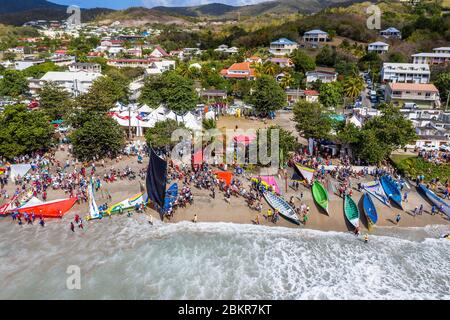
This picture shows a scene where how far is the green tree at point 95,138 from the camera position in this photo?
3161 centimetres

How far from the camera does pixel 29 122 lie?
33219mm

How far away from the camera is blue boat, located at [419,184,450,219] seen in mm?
25367

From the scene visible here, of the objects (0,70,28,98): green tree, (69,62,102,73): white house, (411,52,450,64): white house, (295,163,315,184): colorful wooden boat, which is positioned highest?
(411,52,450,64): white house

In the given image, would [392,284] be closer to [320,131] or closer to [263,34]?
[320,131]

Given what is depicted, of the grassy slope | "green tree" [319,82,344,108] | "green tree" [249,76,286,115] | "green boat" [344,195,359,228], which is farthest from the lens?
"green tree" [319,82,344,108]

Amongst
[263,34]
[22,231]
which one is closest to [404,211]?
[22,231]

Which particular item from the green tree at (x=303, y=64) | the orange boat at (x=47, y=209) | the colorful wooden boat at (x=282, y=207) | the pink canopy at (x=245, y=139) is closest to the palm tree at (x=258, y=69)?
the green tree at (x=303, y=64)

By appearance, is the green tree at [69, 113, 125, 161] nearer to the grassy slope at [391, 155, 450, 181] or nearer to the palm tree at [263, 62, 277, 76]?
the grassy slope at [391, 155, 450, 181]

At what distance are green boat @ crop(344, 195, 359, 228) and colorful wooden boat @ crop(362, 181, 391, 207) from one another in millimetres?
2765

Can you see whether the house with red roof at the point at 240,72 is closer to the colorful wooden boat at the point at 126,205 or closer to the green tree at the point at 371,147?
the green tree at the point at 371,147

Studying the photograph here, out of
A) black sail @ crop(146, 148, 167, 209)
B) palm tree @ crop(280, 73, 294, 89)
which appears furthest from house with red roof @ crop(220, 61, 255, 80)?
black sail @ crop(146, 148, 167, 209)

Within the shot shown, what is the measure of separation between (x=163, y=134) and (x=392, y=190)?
65.9 ft

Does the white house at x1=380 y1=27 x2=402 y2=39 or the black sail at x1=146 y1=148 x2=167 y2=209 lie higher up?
the white house at x1=380 y1=27 x2=402 y2=39

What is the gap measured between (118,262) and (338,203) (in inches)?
612
